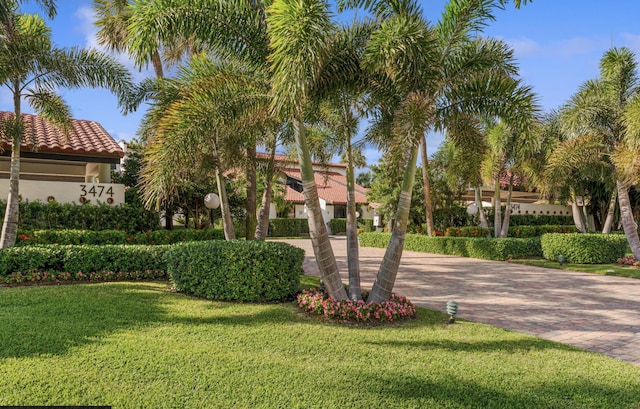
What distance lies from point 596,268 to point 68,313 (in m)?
16.0

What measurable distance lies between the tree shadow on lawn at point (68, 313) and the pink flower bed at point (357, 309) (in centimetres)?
252

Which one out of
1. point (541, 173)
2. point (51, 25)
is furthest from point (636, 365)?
point (541, 173)

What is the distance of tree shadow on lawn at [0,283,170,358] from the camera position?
17.5ft

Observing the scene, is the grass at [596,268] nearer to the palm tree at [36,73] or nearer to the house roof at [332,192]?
the palm tree at [36,73]

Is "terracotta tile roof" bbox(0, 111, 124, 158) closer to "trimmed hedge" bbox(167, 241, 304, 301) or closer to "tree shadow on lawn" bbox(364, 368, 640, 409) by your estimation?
"trimmed hedge" bbox(167, 241, 304, 301)

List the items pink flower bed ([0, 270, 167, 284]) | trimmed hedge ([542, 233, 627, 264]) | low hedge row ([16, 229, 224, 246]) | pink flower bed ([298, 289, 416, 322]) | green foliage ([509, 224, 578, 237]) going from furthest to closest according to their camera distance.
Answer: green foliage ([509, 224, 578, 237]), trimmed hedge ([542, 233, 627, 264]), low hedge row ([16, 229, 224, 246]), pink flower bed ([0, 270, 167, 284]), pink flower bed ([298, 289, 416, 322])

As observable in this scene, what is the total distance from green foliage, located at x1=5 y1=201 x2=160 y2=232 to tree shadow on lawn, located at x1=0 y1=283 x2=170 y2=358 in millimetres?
3766

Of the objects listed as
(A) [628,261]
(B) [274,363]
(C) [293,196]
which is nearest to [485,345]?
(B) [274,363]

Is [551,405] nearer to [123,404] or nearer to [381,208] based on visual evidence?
[123,404]

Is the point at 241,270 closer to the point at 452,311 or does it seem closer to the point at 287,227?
the point at 452,311

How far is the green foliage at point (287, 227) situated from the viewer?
34.5 m

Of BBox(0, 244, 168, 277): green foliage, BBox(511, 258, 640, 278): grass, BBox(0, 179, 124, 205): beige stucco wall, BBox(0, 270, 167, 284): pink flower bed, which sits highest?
BBox(0, 179, 124, 205): beige stucco wall

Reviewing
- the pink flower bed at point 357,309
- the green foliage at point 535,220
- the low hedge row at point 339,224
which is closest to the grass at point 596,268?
the green foliage at point 535,220

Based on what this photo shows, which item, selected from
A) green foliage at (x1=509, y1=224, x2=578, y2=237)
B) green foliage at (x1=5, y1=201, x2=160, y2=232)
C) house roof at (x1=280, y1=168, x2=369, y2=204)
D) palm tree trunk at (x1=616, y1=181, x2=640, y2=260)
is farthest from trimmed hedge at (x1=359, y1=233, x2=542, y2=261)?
house roof at (x1=280, y1=168, x2=369, y2=204)
